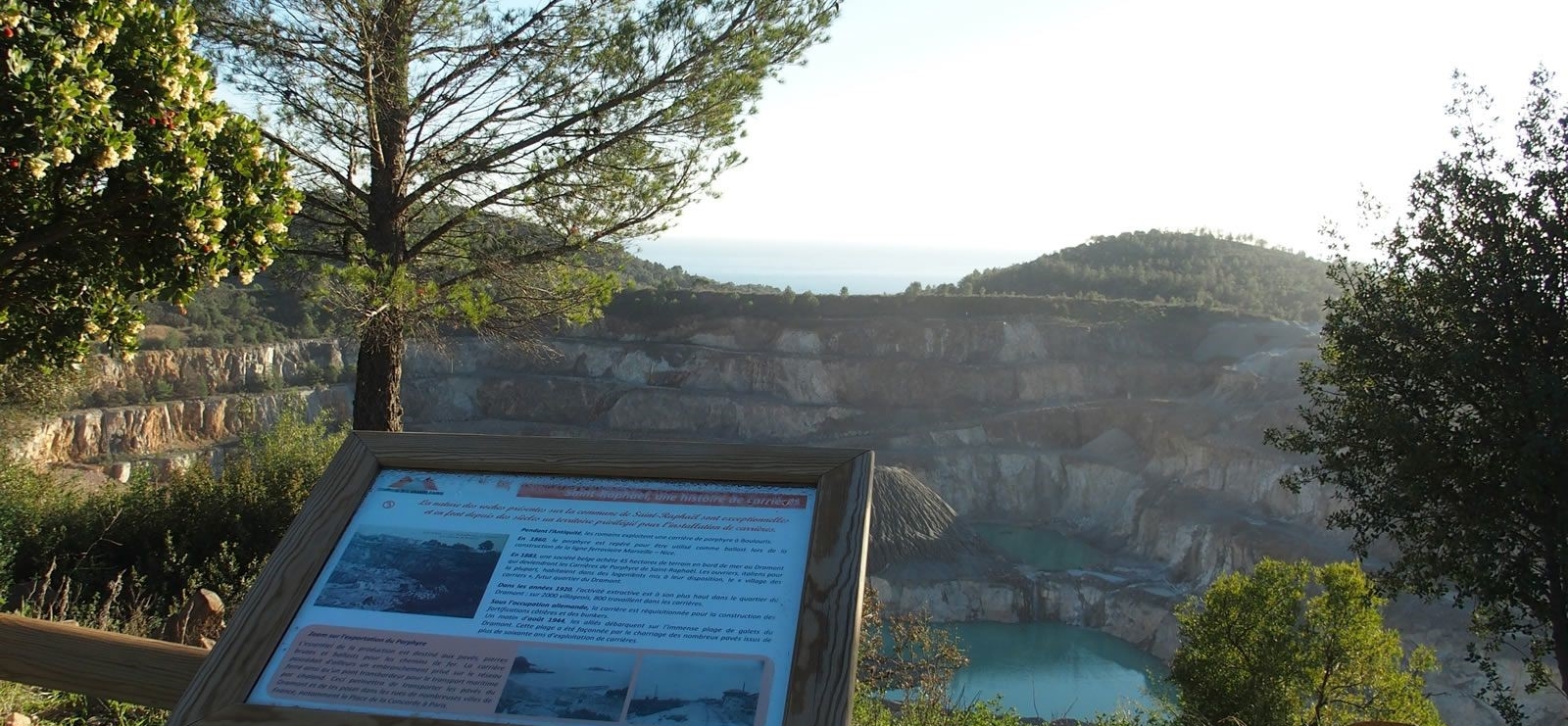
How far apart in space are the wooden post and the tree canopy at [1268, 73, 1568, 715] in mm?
6326

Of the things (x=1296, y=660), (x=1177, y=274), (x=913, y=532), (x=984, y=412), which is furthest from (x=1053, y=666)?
(x=1177, y=274)

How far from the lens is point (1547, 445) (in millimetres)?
5555

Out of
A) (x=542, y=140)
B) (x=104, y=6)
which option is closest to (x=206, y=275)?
(x=104, y=6)

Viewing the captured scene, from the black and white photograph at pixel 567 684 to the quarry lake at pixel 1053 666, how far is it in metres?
19.2

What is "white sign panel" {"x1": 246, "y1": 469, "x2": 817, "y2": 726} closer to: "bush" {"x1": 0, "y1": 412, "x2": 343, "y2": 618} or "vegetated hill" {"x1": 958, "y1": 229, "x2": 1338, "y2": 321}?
"bush" {"x1": 0, "y1": 412, "x2": 343, "y2": 618}

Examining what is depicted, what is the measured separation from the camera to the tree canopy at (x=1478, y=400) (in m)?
5.93

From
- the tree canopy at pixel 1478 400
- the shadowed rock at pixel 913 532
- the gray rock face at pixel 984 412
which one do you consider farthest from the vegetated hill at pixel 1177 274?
the tree canopy at pixel 1478 400

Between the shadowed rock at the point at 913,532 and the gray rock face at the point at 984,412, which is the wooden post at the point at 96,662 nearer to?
the gray rock face at the point at 984,412

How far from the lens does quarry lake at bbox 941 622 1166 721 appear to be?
21.5 meters

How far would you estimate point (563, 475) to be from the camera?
254 centimetres

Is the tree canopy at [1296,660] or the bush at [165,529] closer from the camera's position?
the bush at [165,529]

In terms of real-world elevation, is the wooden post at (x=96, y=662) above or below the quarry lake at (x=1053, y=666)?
above

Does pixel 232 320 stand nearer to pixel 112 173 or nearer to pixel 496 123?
pixel 496 123

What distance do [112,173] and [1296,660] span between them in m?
8.85
